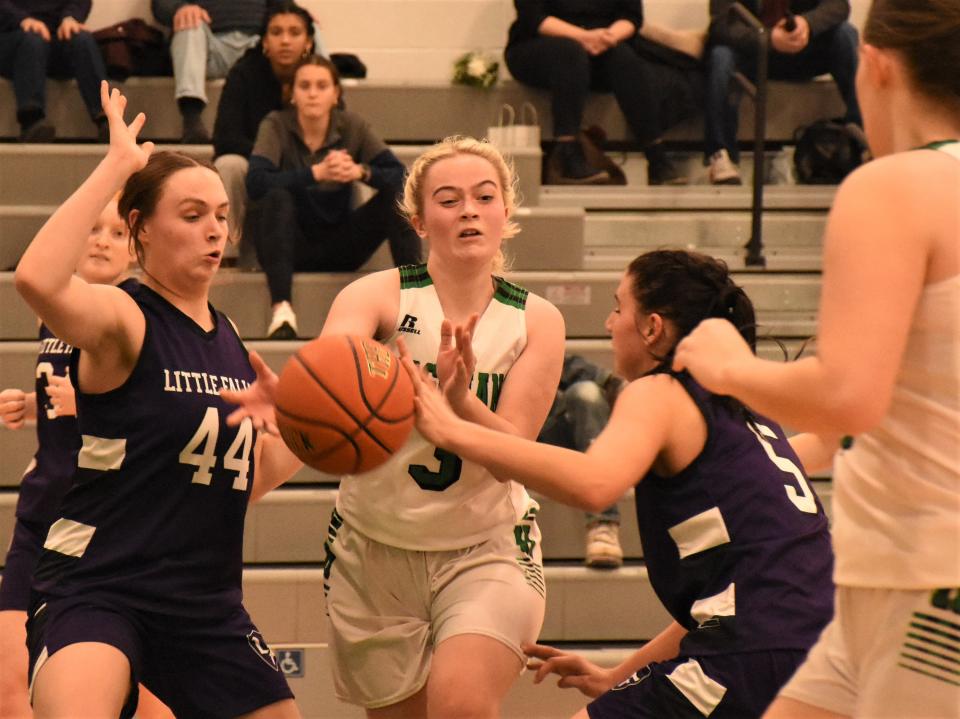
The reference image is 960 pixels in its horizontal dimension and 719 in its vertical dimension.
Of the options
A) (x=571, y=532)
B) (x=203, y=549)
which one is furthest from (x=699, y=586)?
(x=571, y=532)

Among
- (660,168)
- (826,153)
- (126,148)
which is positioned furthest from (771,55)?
(126,148)

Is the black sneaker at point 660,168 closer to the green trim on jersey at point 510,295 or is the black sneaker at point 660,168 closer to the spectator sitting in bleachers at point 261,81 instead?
the spectator sitting in bleachers at point 261,81

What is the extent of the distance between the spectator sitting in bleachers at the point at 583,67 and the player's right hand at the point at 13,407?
3863 mm

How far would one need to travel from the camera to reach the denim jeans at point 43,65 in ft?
21.9

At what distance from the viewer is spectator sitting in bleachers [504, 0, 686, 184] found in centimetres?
686

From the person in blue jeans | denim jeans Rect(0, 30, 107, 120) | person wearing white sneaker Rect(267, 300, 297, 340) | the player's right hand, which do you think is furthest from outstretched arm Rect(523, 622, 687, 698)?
denim jeans Rect(0, 30, 107, 120)

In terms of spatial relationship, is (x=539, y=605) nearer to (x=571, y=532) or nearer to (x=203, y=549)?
(x=203, y=549)

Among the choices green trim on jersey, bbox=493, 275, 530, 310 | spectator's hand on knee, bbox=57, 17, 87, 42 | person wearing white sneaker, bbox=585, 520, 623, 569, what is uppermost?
spectator's hand on knee, bbox=57, 17, 87, 42

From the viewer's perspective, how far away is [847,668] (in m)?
2.02

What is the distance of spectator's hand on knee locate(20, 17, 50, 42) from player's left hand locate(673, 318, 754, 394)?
566 cm

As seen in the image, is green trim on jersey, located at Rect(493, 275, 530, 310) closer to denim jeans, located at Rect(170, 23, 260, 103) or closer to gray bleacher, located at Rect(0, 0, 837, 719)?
gray bleacher, located at Rect(0, 0, 837, 719)

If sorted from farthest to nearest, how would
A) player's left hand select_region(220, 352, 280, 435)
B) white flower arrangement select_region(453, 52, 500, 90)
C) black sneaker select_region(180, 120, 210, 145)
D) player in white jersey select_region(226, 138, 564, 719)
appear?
white flower arrangement select_region(453, 52, 500, 90) → black sneaker select_region(180, 120, 210, 145) → player in white jersey select_region(226, 138, 564, 719) → player's left hand select_region(220, 352, 280, 435)

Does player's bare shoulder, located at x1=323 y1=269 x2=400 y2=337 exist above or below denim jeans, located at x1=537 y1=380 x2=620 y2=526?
above

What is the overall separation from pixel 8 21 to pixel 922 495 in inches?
246
